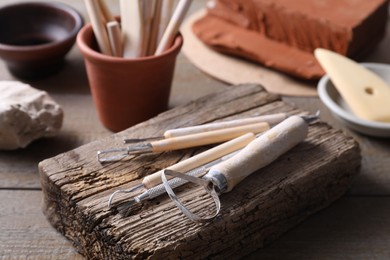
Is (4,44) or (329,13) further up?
(329,13)

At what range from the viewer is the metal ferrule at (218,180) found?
0.51m

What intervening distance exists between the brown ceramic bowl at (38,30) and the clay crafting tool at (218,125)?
233 millimetres

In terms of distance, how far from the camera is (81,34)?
2.20ft

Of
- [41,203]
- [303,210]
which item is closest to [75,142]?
[41,203]

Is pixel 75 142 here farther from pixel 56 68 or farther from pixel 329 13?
pixel 329 13

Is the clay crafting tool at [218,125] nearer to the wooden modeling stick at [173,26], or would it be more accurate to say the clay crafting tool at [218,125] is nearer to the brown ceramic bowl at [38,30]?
the wooden modeling stick at [173,26]

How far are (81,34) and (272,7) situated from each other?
29 centimetres

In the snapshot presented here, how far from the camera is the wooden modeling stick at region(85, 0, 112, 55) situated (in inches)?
25.5

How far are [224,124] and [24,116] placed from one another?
20 centimetres

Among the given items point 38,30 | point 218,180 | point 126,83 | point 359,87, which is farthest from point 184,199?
point 38,30

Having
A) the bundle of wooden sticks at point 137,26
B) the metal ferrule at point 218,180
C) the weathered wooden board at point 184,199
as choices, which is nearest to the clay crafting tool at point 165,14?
the bundle of wooden sticks at point 137,26

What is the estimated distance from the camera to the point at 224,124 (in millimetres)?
603

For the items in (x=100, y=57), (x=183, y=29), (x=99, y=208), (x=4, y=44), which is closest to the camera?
(x=99, y=208)

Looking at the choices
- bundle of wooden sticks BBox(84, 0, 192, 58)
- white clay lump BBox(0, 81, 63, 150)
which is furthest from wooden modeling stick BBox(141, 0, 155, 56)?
white clay lump BBox(0, 81, 63, 150)
